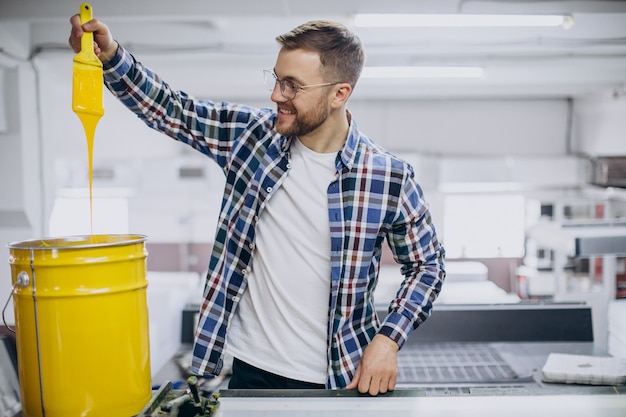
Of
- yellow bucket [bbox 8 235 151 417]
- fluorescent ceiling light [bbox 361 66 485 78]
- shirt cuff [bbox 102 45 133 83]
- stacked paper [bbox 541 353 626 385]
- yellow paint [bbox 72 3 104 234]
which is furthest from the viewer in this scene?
fluorescent ceiling light [bbox 361 66 485 78]

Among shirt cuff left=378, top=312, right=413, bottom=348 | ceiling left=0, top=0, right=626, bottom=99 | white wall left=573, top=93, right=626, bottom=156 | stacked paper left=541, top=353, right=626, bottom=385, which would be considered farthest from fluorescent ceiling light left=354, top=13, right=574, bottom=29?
white wall left=573, top=93, right=626, bottom=156

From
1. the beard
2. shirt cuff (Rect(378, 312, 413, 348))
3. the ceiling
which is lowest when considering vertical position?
shirt cuff (Rect(378, 312, 413, 348))

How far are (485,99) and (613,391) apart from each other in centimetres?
606

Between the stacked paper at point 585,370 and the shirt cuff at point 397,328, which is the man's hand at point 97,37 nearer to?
the shirt cuff at point 397,328

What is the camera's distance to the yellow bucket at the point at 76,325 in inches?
Answer: 34.7

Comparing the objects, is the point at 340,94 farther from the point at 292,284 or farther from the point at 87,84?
the point at 87,84

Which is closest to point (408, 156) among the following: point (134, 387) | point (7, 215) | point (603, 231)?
point (603, 231)

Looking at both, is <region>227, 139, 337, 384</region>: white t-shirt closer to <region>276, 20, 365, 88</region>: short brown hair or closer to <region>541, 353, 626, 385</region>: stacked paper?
<region>276, 20, 365, 88</region>: short brown hair

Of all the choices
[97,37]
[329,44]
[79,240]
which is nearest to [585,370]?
[329,44]

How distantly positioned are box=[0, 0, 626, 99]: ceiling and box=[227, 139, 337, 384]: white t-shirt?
57.4 inches

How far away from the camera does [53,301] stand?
882 mm

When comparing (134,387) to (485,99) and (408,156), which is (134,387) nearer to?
(408,156)

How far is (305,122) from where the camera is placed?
1347mm

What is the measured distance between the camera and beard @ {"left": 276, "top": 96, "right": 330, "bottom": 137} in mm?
1341
